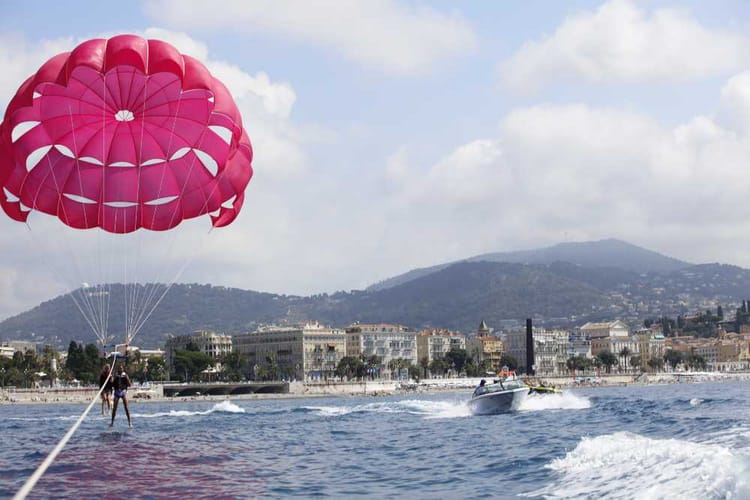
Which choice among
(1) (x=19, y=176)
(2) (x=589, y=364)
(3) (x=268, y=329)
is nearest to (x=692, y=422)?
(1) (x=19, y=176)

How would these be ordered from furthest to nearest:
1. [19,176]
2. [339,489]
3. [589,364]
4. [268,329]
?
[589,364]
[268,329]
[19,176]
[339,489]

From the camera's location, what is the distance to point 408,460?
991 inches

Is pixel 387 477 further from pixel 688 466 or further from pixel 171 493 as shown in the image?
pixel 688 466

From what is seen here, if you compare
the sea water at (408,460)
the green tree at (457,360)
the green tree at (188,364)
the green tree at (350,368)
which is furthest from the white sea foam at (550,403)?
the green tree at (457,360)

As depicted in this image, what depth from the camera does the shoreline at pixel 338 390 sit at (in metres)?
106

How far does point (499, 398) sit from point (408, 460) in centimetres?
2254

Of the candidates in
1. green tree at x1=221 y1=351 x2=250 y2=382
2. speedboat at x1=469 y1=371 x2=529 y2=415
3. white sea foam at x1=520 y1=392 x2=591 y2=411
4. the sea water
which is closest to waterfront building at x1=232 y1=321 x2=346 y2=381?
green tree at x1=221 y1=351 x2=250 y2=382

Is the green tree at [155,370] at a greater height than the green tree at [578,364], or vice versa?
the green tree at [155,370]

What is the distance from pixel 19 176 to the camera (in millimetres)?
25484

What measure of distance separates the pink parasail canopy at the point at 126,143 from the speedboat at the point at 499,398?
2256cm

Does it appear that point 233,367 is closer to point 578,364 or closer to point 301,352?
point 301,352

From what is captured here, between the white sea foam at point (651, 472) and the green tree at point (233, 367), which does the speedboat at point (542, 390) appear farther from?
the green tree at point (233, 367)

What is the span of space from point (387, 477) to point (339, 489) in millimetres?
2073

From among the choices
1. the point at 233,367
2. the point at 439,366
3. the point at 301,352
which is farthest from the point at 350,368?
the point at 439,366
